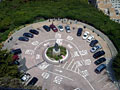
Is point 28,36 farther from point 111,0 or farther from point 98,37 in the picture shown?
point 111,0

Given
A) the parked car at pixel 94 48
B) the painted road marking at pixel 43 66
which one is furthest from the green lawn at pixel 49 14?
the painted road marking at pixel 43 66

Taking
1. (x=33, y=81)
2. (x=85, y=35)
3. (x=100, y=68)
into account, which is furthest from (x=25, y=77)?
(x=85, y=35)

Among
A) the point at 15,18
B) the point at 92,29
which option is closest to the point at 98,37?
the point at 92,29

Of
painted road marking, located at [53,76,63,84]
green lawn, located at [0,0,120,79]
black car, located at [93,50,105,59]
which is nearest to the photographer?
painted road marking, located at [53,76,63,84]

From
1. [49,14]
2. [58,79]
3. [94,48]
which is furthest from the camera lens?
[49,14]

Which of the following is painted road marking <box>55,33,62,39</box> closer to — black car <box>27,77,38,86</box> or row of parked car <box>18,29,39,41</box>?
row of parked car <box>18,29,39,41</box>

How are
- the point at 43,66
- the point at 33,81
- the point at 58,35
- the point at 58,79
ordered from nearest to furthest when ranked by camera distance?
the point at 33,81, the point at 58,79, the point at 43,66, the point at 58,35

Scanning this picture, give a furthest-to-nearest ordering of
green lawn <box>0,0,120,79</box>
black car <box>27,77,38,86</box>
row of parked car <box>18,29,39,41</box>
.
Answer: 1. green lawn <box>0,0,120,79</box>
2. row of parked car <box>18,29,39,41</box>
3. black car <box>27,77,38,86</box>

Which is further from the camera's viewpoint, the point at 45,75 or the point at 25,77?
the point at 45,75

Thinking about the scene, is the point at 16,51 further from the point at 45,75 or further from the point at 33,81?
the point at 33,81

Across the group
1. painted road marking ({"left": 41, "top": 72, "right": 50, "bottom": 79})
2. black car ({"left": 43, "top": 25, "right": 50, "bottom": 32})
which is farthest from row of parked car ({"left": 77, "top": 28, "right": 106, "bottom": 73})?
painted road marking ({"left": 41, "top": 72, "right": 50, "bottom": 79})
